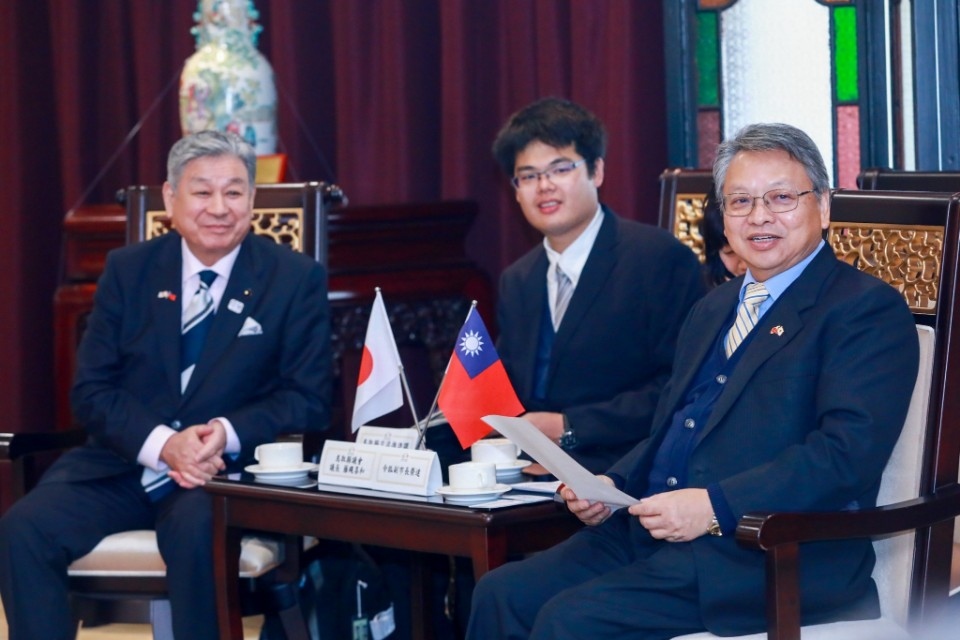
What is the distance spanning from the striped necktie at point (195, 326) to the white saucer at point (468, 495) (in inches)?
44.5

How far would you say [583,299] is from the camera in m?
3.54

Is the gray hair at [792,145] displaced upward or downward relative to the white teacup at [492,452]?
upward

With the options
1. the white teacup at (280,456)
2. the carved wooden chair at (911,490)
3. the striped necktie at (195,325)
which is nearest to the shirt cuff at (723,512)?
the carved wooden chair at (911,490)

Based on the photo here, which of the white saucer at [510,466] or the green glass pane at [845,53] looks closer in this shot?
the white saucer at [510,466]

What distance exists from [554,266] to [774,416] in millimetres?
1195

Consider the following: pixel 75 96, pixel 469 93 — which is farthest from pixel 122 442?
pixel 75 96

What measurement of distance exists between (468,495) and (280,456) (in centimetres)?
57

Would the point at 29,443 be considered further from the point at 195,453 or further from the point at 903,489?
the point at 903,489

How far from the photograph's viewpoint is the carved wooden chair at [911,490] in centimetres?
232

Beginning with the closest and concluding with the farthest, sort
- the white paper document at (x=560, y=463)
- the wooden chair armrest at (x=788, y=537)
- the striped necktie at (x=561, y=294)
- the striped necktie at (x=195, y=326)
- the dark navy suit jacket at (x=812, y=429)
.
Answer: the wooden chair armrest at (x=788, y=537)
the dark navy suit jacket at (x=812, y=429)
the white paper document at (x=560, y=463)
the striped necktie at (x=561, y=294)
the striped necktie at (x=195, y=326)

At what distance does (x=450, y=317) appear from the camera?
4672mm

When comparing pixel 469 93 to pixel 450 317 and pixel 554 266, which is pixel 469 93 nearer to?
pixel 450 317

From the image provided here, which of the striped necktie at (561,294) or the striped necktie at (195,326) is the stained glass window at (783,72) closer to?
the striped necktie at (561,294)

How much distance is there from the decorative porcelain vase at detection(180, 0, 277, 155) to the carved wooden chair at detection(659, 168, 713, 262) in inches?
57.5
